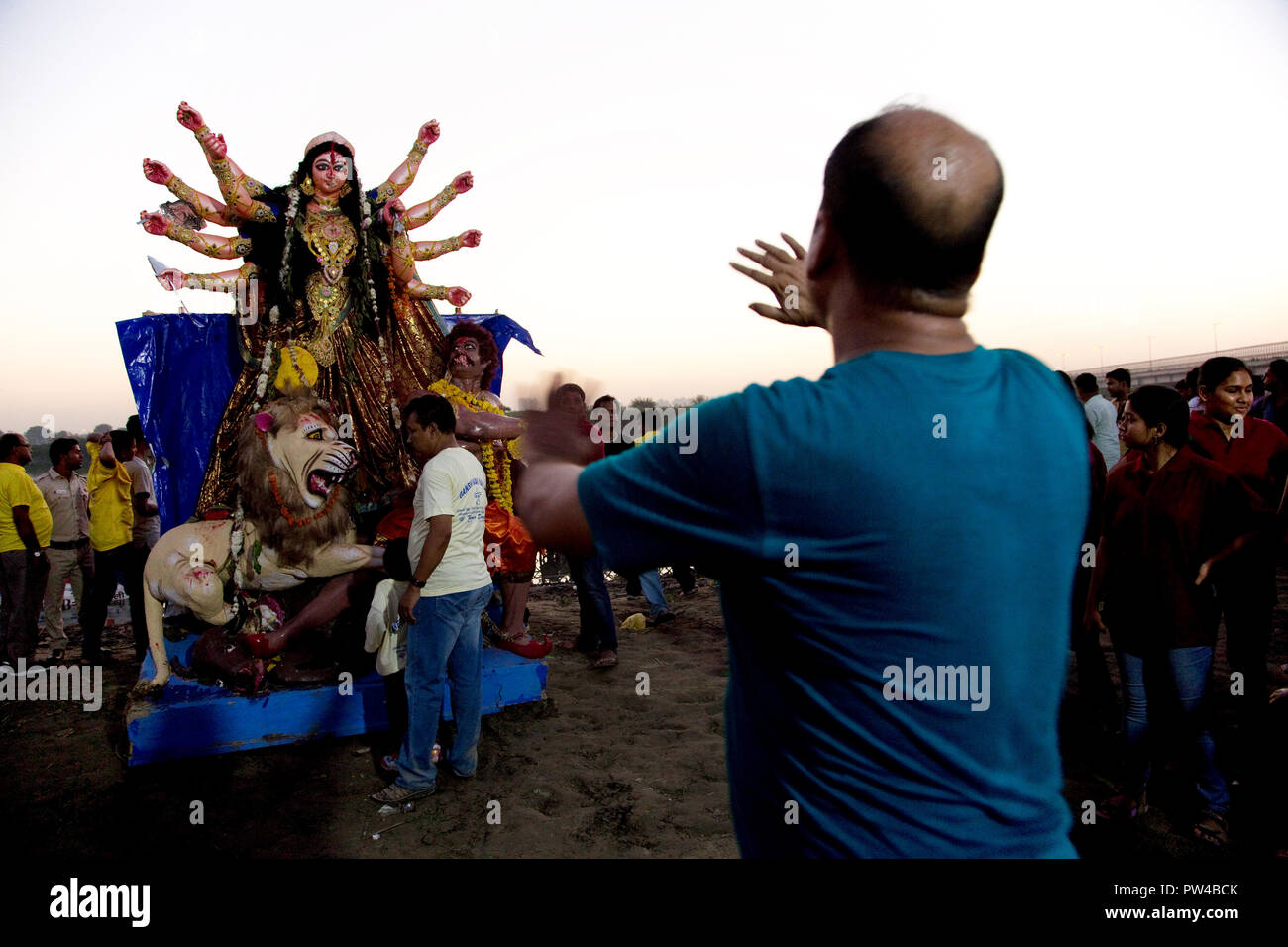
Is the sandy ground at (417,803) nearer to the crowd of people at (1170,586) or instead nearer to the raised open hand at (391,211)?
the crowd of people at (1170,586)

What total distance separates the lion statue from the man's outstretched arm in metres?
4.11

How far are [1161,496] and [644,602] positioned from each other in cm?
610

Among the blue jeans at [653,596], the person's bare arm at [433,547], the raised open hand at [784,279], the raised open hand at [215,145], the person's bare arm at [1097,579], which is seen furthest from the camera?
the blue jeans at [653,596]

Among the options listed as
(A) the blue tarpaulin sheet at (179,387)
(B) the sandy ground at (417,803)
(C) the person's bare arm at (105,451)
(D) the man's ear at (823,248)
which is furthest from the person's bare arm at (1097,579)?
(C) the person's bare arm at (105,451)

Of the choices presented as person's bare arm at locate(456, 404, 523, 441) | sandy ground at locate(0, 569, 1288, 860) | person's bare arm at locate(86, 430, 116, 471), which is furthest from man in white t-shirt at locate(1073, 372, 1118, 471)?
person's bare arm at locate(86, 430, 116, 471)

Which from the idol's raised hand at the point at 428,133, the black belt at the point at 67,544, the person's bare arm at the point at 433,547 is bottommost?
the black belt at the point at 67,544

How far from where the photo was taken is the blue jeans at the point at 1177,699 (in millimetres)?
3666

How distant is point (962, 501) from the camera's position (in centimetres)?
104

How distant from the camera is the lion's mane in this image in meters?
4.95

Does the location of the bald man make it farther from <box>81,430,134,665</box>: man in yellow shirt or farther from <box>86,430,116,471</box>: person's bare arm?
<box>86,430,116,471</box>: person's bare arm

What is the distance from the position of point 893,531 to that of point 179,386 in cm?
612

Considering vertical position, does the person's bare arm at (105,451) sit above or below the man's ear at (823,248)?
below

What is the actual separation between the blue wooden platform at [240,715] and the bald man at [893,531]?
376 centimetres

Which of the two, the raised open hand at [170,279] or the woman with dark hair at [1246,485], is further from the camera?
the raised open hand at [170,279]
